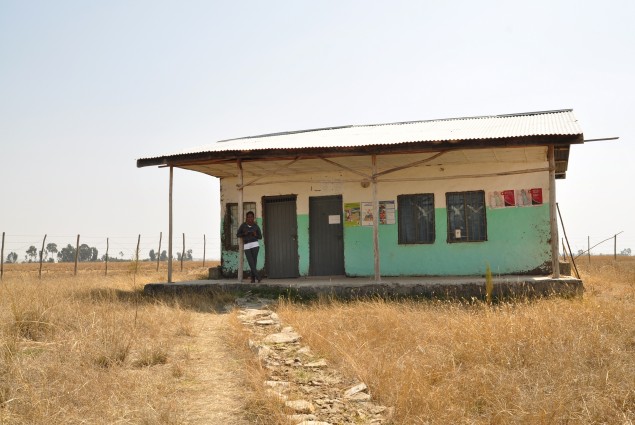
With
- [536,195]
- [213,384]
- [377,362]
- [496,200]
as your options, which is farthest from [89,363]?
[536,195]

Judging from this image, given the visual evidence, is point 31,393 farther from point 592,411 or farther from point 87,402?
point 592,411

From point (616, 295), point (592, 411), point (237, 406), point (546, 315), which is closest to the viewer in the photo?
point (592, 411)

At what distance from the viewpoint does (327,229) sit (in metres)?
14.4

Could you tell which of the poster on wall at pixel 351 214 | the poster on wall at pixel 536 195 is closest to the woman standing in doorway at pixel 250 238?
the poster on wall at pixel 351 214

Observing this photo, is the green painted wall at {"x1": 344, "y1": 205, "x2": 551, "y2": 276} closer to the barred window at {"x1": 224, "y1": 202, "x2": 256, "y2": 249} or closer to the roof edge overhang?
the roof edge overhang

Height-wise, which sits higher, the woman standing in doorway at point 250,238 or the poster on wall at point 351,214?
the poster on wall at point 351,214

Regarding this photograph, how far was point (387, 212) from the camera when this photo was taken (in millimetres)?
13797

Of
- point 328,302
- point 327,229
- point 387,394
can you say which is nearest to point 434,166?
point 327,229

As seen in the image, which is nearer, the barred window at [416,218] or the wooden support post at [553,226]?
the wooden support post at [553,226]

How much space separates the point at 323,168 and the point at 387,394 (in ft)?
32.2

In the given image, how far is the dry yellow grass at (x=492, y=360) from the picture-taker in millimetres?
4152

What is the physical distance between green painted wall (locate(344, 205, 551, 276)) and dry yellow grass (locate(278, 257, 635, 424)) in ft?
14.6

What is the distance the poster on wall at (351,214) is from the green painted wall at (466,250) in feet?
0.47

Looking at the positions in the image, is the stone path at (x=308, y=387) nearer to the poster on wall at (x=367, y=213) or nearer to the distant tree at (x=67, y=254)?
the poster on wall at (x=367, y=213)
